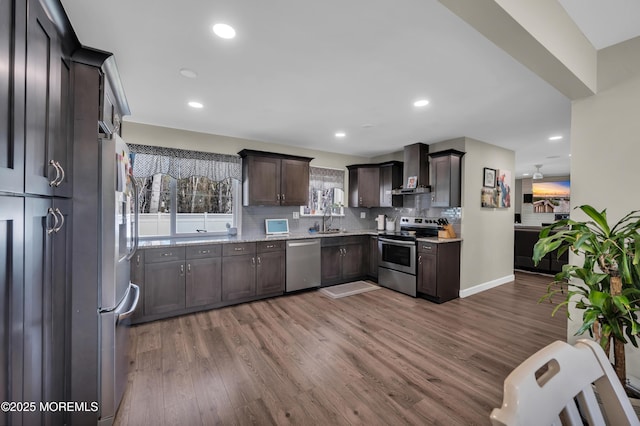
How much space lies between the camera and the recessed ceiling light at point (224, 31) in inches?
68.2

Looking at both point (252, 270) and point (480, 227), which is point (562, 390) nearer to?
point (252, 270)

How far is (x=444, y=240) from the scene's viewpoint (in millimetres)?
3996

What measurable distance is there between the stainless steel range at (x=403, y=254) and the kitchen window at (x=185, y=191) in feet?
8.59

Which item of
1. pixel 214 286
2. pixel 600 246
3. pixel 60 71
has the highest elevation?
pixel 60 71

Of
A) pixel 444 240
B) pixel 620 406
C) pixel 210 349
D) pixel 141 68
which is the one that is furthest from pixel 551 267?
pixel 141 68

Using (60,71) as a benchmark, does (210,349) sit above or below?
below

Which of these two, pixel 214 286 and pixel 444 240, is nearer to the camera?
pixel 214 286

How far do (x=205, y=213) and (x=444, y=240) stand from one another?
12.2 feet

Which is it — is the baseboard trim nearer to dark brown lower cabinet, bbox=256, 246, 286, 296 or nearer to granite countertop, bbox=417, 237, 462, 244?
granite countertop, bbox=417, 237, 462, 244

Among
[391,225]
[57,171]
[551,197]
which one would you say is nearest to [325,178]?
[391,225]

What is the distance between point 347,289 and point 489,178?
315cm

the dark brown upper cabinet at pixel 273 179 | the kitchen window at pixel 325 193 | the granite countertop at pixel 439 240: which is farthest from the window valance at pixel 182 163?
the granite countertop at pixel 439 240

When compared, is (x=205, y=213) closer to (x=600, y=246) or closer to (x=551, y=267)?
(x=600, y=246)

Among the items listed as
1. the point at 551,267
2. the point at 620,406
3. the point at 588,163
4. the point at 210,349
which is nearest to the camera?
the point at 620,406
